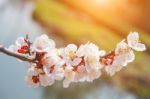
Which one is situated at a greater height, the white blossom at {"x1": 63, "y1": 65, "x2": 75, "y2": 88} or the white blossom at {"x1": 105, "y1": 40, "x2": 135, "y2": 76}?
the white blossom at {"x1": 105, "y1": 40, "x2": 135, "y2": 76}

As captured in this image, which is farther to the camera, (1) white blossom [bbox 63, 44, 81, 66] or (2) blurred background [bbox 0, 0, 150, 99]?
(2) blurred background [bbox 0, 0, 150, 99]

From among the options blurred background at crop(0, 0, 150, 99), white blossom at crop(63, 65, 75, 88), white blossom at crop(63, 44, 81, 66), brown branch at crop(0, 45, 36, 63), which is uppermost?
blurred background at crop(0, 0, 150, 99)

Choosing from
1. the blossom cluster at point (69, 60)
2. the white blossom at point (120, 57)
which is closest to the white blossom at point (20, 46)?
the blossom cluster at point (69, 60)

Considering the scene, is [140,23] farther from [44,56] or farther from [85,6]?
[44,56]

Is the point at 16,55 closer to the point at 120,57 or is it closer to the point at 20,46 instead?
the point at 20,46

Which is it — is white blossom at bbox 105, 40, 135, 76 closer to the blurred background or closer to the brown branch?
the brown branch

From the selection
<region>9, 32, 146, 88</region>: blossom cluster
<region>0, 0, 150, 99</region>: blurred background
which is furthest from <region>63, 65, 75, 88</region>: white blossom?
<region>0, 0, 150, 99</region>: blurred background

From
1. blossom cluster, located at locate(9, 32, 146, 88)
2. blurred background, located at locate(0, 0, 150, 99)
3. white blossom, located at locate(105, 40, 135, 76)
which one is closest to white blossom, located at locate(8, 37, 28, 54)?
blossom cluster, located at locate(9, 32, 146, 88)
